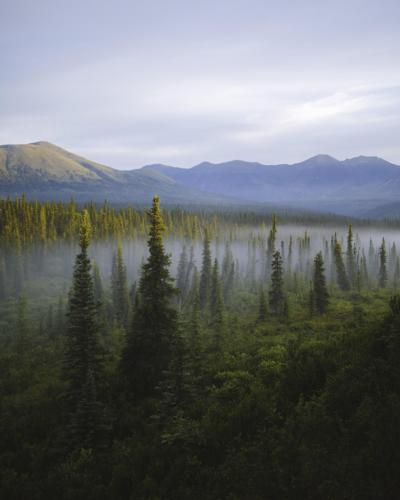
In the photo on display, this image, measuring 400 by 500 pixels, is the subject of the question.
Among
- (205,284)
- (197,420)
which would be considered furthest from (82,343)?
(205,284)

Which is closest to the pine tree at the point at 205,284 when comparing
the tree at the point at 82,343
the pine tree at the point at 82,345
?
the tree at the point at 82,343

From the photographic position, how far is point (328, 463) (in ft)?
30.3

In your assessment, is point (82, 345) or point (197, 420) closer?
point (197, 420)

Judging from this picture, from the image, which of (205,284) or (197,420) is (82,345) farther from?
(205,284)

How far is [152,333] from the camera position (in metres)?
22.0

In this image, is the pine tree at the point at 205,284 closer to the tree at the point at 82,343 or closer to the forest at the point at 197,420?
the forest at the point at 197,420

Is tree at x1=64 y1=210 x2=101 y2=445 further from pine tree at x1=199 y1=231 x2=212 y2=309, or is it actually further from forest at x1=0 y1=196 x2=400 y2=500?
pine tree at x1=199 y1=231 x2=212 y2=309

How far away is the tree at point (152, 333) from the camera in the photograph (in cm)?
2127

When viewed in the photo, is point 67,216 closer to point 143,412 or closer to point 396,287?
point 396,287

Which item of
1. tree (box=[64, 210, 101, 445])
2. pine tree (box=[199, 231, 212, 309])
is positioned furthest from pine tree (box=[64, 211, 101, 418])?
pine tree (box=[199, 231, 212, 309])

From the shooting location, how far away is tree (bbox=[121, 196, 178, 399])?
69.8 ft

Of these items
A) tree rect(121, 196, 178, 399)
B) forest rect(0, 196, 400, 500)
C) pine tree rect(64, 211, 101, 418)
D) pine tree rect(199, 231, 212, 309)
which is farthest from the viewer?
pine tree rect(199, 231, 212, 309)

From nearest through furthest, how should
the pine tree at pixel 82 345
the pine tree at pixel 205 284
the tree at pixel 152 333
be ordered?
the tree at pixel 152 333, the pine tree at pixel 82 345, the pine tree at pixel 205 284

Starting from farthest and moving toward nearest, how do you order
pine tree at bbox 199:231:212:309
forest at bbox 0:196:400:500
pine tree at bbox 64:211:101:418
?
pine tree at bbox 199:231:212:309 < pine tree at bbox 64:211:101:418 < forest at bbox 0:196:400:500
